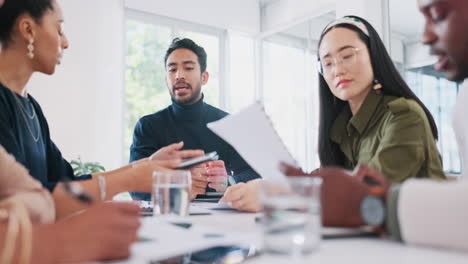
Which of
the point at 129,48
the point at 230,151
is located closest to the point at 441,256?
the point at 230,151

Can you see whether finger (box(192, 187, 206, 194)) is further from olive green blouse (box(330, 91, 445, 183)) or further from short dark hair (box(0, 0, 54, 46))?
short dark hair (box(0, 0, 54, 46))

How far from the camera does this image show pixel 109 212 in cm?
62

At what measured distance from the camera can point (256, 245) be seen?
730 millimetres

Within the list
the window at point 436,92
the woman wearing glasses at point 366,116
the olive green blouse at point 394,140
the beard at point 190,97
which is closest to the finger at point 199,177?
the woman wearing glasses at point 366,116

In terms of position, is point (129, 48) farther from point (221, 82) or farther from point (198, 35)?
point (221, 82)

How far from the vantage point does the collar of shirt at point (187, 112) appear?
8.71 feet

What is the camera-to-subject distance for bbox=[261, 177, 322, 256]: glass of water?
2.10 feet

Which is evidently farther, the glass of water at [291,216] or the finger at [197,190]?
the finger at [197,190]

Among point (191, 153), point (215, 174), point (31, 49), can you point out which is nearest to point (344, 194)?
point (191, 153)

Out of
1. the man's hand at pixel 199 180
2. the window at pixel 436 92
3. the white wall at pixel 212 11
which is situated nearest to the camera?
the man's hand at pixel 199 180

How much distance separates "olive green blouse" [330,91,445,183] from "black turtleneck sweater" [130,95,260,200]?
39.7 inches

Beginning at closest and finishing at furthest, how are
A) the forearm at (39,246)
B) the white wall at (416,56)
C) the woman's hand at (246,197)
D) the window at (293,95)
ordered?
the forearm at (39,246)
the woman's hand at (246,197)
the white wall at (416,56)
the window at (293,95)

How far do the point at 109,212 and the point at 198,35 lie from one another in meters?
5.48

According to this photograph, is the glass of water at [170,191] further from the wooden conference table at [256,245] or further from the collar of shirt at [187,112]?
the collar of shirt at [187,112]
